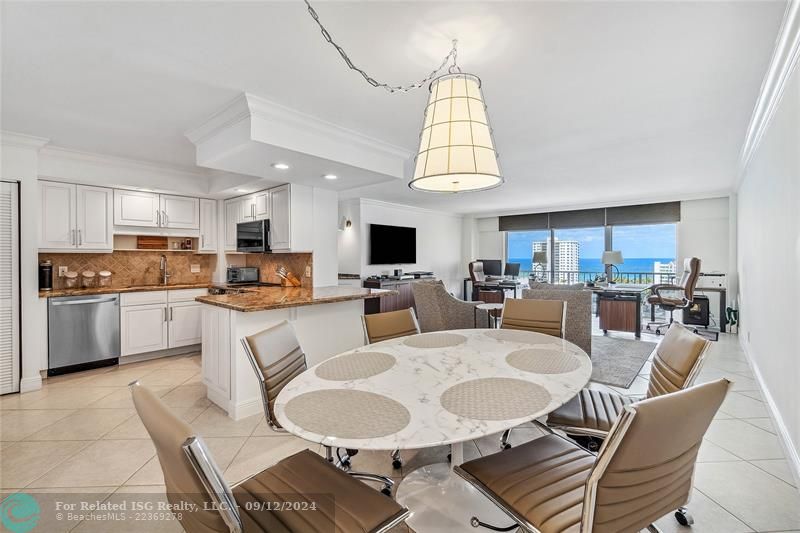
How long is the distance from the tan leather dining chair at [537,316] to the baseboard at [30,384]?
14.3ft

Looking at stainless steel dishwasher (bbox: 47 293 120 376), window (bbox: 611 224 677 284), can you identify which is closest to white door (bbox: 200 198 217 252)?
stainless steel dishwasher (bbox: 47 293 120 376)

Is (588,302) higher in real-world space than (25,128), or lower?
lower

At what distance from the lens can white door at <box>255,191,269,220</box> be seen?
4.48 metres

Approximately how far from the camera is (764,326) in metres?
3.01

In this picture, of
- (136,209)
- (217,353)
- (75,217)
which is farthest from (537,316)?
(75,217)

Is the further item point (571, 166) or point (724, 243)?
point (724, 243)

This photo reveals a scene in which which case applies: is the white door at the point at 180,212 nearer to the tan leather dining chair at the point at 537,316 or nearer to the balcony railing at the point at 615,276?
the tan leather dining chair at the point at 537,316

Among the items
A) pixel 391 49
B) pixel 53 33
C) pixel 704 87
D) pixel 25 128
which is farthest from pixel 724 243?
pixel 25 128

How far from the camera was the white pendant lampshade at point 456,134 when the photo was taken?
163 centimetres

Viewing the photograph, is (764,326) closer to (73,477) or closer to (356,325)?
(356,325)

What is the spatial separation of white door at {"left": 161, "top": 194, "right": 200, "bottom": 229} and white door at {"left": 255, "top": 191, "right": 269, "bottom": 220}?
1.08 meters

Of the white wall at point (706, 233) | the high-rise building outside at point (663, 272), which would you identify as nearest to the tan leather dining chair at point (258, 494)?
the white wall at point (706, 233)

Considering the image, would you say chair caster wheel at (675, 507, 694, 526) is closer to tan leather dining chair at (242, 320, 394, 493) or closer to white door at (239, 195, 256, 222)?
tan leather dining chair at (242, 320, 394, 493)

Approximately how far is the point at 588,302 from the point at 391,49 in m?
3.26
